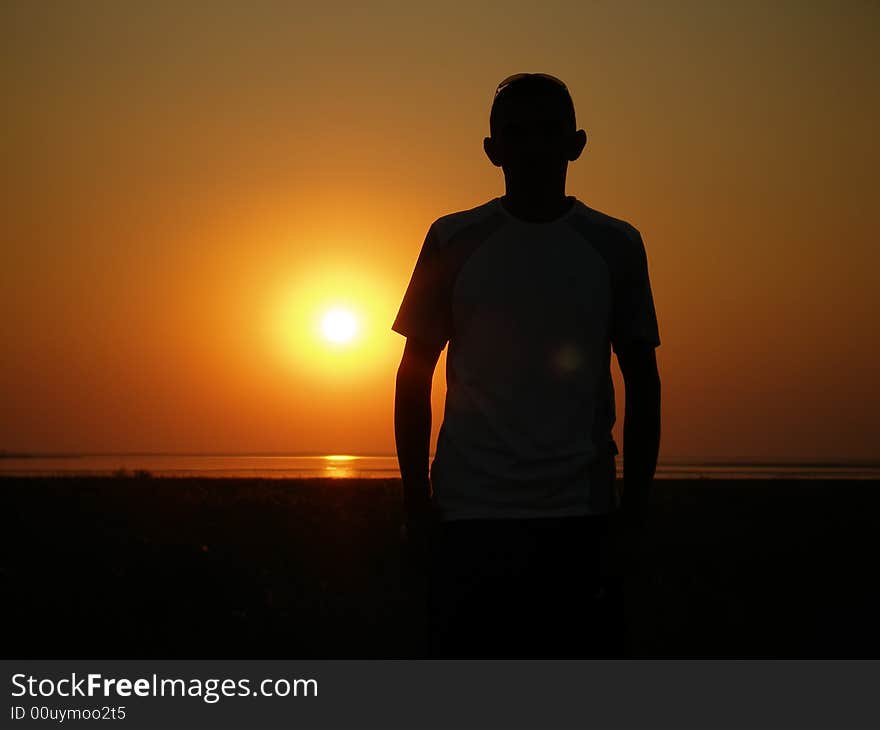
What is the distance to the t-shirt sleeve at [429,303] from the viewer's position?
3490mm

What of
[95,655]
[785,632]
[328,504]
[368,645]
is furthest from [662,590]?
[328,504]

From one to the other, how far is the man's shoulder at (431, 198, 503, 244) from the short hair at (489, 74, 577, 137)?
239mm

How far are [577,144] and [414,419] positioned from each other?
3.10 ft

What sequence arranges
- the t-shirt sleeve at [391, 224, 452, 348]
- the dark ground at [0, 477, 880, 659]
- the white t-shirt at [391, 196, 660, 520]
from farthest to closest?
the dark ground at [0, 477, 880, 659], the t-shirt sleeve at [391, 224, 452, 348], the white t-shirt at [391, 196, 660, 520]

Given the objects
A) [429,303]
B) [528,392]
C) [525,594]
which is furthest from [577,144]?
[525,594]

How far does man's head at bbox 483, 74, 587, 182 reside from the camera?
3.45m

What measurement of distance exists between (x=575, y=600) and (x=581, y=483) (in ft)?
1.08

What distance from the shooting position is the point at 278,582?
12109 mm

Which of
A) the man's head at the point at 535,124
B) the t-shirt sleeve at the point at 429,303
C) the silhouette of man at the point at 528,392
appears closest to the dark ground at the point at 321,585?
the silhouette of man at the point at 528,392

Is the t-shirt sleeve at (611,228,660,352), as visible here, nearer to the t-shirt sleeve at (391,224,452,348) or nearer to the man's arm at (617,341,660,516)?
the man's arm at (617,341,660,516)

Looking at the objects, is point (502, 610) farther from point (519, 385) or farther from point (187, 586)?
point (187, 586)

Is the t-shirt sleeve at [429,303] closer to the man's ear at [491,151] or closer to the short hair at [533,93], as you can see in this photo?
the man's ear at [491,151]

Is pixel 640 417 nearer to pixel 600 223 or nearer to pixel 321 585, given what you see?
pixel 600 223

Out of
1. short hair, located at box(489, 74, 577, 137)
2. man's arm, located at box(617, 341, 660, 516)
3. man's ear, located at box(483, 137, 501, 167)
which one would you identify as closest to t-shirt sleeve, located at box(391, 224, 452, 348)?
man's ear, located at box(483, 137, 501, 167)
